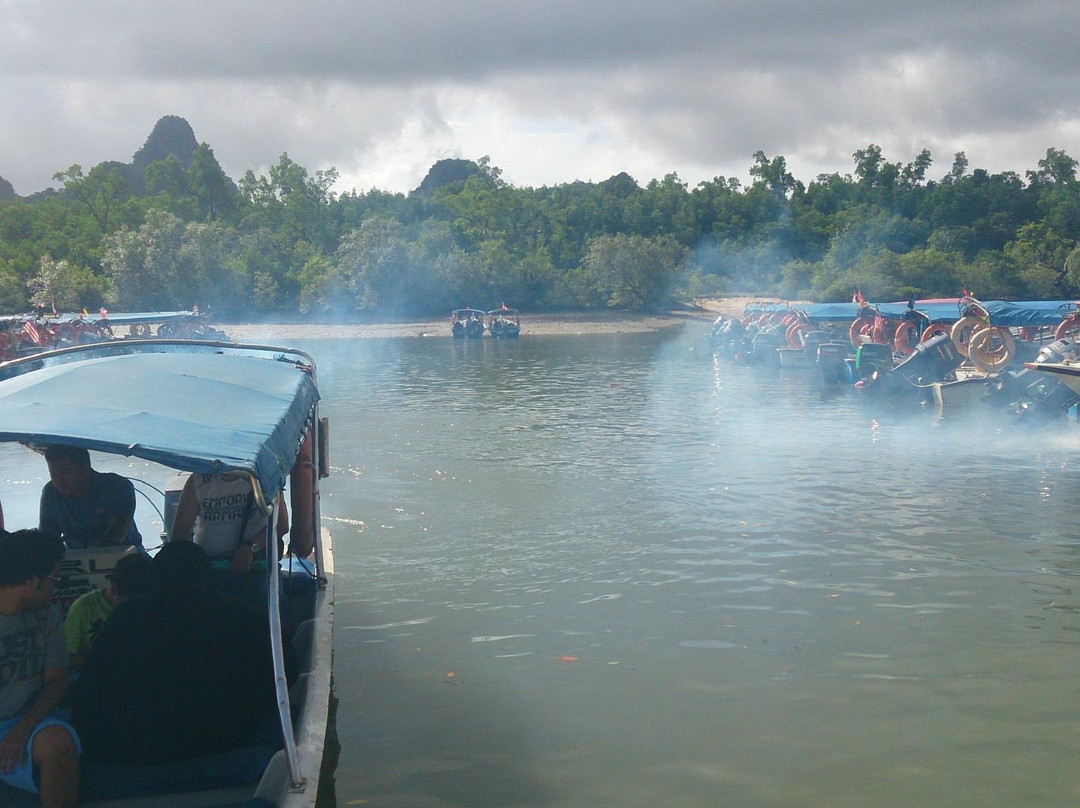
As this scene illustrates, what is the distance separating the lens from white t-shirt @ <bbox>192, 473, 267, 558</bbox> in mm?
6602

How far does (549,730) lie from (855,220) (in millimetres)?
83870

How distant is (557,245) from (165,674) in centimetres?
8727

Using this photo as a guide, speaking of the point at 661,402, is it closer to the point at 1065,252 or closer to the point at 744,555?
the point at 744,555

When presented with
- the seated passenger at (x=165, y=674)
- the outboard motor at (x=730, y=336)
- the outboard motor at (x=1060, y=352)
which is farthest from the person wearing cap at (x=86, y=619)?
the outboard motor at (x=730, y=336)

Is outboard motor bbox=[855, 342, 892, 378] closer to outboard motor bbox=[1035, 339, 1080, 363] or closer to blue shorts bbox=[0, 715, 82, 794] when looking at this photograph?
outboard motor bbox=[1035, 339, 1080, 363]

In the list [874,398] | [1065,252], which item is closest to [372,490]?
[874,398]

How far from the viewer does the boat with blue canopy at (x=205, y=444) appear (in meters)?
4.34

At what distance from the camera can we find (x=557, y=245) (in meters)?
Answer: 90.3

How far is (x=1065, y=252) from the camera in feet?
247

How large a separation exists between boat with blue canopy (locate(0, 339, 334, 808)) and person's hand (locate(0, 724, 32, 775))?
132 mm

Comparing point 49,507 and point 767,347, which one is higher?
point 49,507

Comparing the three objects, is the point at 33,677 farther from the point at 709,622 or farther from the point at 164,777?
the point at 709,622

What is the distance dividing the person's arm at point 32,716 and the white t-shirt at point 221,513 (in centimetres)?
212

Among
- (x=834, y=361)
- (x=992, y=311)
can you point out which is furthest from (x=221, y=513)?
(x=992, y=311)
